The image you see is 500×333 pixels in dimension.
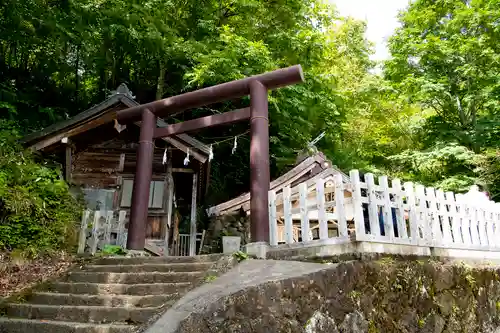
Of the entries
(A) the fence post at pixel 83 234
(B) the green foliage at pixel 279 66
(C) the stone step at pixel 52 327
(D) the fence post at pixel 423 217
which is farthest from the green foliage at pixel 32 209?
(D) the fence post at pixel 423 217

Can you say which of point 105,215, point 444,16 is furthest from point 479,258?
point 444,16

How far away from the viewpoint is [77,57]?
60.8 ft

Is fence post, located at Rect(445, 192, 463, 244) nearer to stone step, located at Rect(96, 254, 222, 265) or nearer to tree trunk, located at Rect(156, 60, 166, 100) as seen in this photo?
stone step, located at Rect(96, 254, 222, 265)

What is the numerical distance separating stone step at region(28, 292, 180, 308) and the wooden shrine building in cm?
613

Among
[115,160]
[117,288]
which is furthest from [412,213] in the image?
[115,160]

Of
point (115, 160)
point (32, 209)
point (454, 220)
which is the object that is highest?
point (115, 160)

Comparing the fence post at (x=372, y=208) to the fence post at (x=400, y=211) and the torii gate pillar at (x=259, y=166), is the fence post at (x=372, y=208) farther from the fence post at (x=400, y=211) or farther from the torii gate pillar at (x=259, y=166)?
the torii gate pillar at (x=259, y=166)

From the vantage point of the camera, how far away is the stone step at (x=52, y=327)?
14.0 feet

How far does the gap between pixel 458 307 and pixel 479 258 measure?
1.60 meters

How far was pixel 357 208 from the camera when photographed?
211 inches

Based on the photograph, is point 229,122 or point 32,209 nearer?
point 32,209

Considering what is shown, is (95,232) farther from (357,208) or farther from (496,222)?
(496,222)

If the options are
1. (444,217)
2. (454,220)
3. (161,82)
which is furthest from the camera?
(161,82)

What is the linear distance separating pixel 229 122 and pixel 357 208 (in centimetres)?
402
